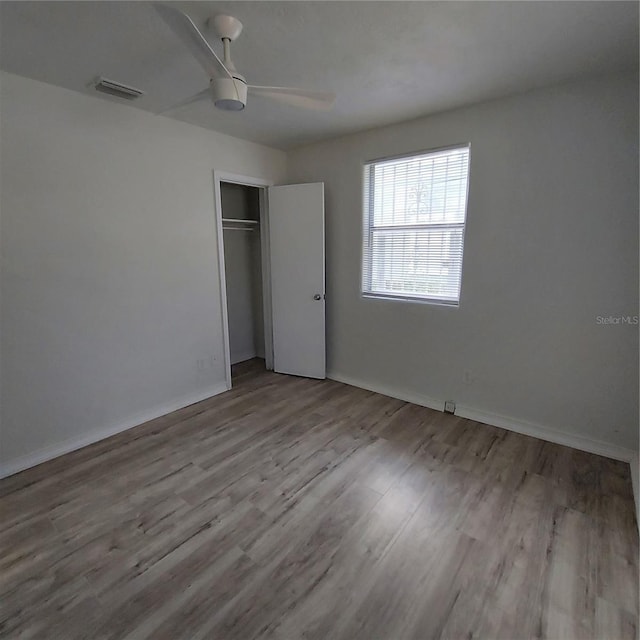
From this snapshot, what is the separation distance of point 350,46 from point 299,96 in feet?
1.34

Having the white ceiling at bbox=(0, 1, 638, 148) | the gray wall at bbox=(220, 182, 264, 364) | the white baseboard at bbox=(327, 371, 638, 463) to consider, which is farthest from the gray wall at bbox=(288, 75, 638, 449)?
the gray wall at bbox=(220, 182, 264, 364)

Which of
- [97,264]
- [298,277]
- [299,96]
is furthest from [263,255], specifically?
[299,96]

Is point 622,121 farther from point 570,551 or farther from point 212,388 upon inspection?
point 212,388

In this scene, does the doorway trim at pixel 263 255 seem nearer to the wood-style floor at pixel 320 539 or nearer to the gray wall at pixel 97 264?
the gray wall at pixel 97 264

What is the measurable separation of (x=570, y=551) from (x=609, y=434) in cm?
116

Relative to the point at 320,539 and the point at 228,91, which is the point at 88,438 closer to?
the point at 320,539

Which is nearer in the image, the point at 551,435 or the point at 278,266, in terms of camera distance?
the point at 551,435

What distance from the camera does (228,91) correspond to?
1688 millimetres

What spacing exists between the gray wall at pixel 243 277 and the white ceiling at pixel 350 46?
1.83 meters

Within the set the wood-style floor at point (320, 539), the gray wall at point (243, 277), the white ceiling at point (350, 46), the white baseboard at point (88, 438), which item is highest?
the white ceiling at point (350, 46)

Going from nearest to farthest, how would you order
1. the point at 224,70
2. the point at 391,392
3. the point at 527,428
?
1. the point at 224,70
2. the point at 527,428
3. the point at 391,392

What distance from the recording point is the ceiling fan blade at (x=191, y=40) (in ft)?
4.94

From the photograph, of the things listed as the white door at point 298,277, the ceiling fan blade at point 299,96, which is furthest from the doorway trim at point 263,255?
the ceiling fan blade at point 299,96

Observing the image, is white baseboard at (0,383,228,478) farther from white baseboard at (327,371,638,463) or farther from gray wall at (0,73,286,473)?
white baseboard at (327,371,638,463)
